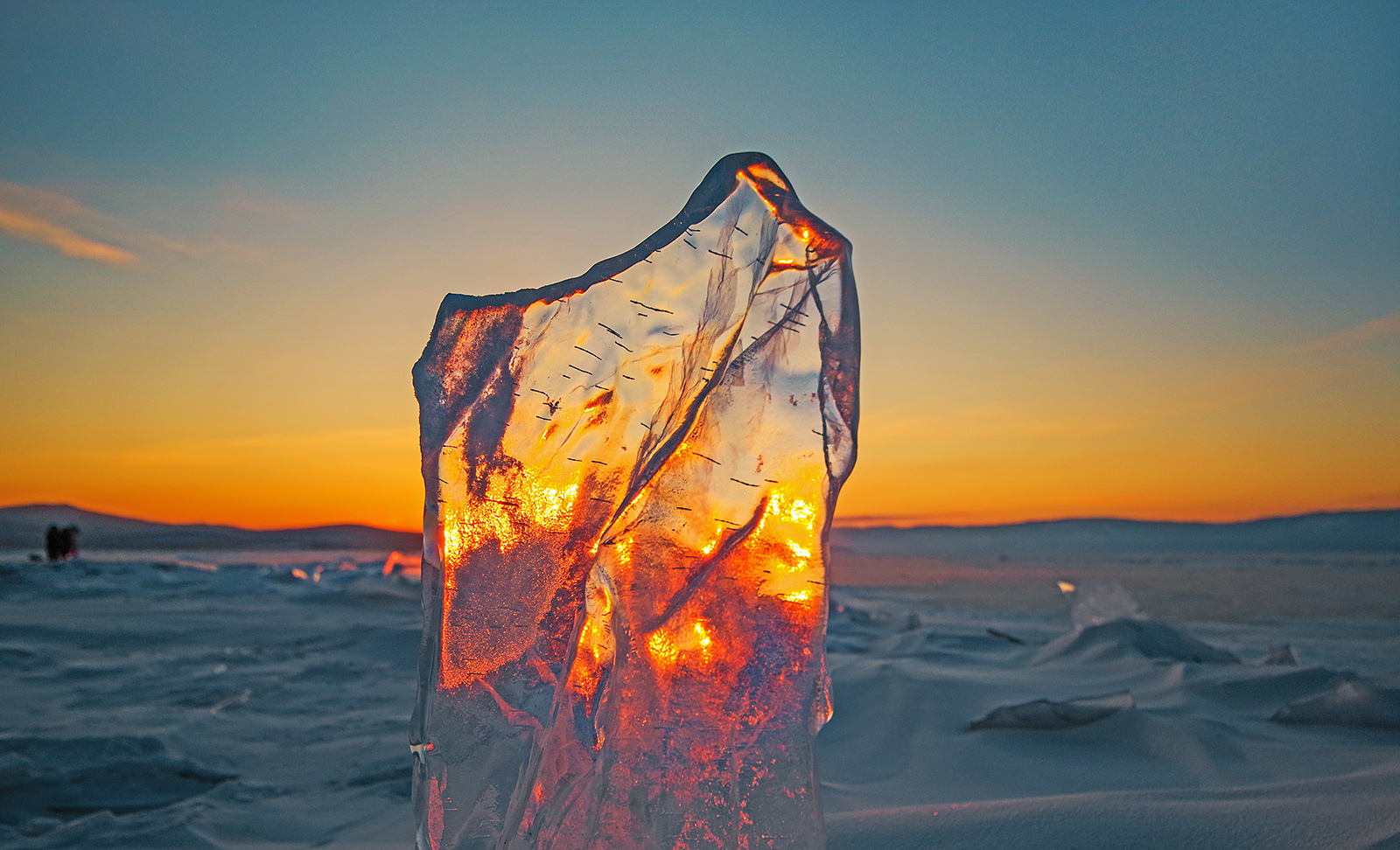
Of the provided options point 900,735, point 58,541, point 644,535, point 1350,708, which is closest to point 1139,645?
point 1350,708

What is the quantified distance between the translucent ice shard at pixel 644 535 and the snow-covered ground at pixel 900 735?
0.61 metres

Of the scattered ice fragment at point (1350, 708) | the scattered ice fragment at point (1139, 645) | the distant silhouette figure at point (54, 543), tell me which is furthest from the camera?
the distant silhouette figure at point (54, 543)

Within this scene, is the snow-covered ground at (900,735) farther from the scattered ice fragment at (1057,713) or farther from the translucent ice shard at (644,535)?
the translucent ice shard at (644,535)

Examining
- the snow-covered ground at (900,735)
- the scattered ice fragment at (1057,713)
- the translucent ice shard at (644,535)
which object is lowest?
the snow-covered ground at (900,735)

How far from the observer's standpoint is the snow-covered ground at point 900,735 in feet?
5.89

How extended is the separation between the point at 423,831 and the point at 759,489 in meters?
0.82

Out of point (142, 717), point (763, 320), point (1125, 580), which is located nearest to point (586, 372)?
point (763, 320)

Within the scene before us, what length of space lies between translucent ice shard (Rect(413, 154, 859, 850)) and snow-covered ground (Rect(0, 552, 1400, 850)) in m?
0.61

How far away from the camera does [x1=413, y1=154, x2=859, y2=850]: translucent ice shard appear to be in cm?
129

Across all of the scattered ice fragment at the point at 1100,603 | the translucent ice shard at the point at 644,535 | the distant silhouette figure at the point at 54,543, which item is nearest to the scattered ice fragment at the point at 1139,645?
the scattered ice fragment at the point at 1100,603

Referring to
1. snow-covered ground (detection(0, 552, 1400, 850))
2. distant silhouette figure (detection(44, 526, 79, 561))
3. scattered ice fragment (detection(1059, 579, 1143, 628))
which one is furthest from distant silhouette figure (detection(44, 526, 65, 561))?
scattered ice fragment (detection(1059, 579, 1143, 628))

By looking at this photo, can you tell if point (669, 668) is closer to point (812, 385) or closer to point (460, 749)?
point (460, 749)

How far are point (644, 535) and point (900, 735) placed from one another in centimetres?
207

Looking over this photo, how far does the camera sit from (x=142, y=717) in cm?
333
